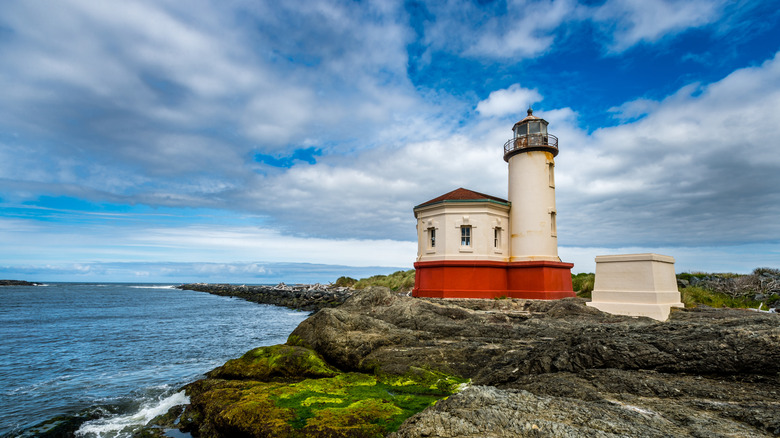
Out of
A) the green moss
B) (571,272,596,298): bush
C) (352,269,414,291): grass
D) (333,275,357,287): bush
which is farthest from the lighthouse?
(333,275,357,287): bush

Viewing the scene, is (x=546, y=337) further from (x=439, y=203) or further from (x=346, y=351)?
(x=439, y=203)

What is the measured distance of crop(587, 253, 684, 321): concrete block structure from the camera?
11828 millimetres

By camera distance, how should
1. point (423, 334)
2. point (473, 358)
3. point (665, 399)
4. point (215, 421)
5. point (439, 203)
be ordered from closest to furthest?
1. point (665, 399)
2. point (215, 421)
3. point (473, 358)
4. point (423, 334)
5. point (439, 203)

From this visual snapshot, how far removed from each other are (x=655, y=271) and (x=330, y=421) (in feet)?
36.5

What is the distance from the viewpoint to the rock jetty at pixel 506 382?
3.80 m

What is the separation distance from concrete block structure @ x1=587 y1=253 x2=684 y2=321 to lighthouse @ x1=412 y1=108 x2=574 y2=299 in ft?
13.6

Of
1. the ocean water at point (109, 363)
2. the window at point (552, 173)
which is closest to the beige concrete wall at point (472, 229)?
the window at point (552, 173)

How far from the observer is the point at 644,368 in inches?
220

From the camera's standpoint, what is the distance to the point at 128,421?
8172mm

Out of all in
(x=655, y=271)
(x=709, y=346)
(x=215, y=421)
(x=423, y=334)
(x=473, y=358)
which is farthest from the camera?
(x=655, y=271)

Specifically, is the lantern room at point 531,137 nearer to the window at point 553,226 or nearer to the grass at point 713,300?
the window at point 553,226

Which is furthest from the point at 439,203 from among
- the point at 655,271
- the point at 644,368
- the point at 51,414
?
the point at 51,414

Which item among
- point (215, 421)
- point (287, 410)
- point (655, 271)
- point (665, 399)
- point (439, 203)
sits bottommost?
point (215, 421)

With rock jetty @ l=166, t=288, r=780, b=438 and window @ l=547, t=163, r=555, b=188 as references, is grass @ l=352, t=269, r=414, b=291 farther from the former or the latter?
rock jetty @ l=166, t=288, r=780, b=438
